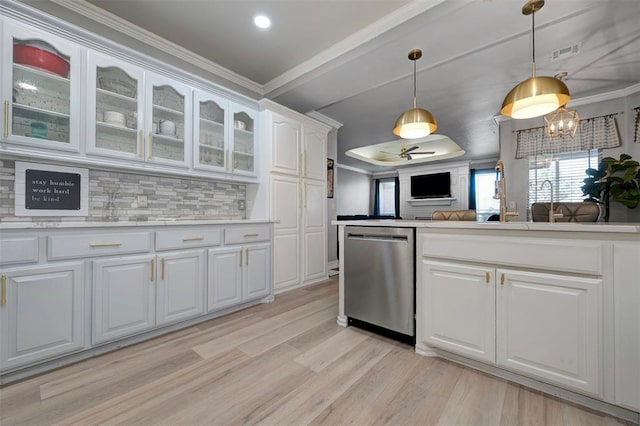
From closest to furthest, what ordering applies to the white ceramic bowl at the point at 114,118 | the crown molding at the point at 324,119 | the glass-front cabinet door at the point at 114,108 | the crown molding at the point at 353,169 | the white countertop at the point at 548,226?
the white countertop at the point at 548,226
the glass-front cabinet door at the point at 114,108
the white ceramic bowl at the point at 114,118
the crown molding at the point at 324,119
the crown molding at the point at 353,169

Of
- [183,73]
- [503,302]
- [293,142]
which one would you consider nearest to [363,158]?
[293,142]

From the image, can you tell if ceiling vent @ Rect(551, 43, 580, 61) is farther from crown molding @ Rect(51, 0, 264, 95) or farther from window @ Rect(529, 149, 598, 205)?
crown molding @ Rect(51, 0, 264, 95)

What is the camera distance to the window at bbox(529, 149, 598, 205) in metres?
4.09

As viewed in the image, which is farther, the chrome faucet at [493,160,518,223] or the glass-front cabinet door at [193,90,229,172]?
the glass-front cabinet door at [193,90,229,172]

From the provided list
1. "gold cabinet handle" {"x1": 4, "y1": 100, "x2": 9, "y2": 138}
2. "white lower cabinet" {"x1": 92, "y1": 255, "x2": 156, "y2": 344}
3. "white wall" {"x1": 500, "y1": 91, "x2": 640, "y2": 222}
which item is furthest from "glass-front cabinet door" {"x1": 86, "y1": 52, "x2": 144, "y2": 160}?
"white wall" {"x1": 500, "y1": 91, "x2": 640, "y2": 222}

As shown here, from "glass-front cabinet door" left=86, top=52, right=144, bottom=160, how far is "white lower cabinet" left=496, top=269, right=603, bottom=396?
2.93 metres

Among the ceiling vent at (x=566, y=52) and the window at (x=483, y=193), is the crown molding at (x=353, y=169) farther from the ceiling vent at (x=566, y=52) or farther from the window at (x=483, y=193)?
the ceiling vent at (x=566, y=52)

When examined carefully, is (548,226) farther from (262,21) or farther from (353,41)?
(262,21)

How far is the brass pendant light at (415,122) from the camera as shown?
2363 millimetres

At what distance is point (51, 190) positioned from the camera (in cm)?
197

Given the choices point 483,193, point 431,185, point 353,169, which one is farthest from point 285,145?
point 483,193

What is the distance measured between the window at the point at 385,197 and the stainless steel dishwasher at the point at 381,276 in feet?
27.8

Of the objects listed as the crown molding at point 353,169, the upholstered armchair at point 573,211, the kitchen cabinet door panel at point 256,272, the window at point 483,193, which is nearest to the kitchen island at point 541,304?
the upholstered armchair at point 573,211

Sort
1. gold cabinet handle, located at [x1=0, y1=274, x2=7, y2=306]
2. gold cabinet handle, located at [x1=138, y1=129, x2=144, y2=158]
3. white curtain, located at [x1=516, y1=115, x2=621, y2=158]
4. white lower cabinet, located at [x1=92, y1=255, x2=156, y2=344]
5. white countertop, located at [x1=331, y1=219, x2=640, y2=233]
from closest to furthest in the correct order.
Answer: white countertop, located at [x1=331, y1=219, x2=640, y2=233] < gold cabinet handle, located at [x1=0, y1=274, x2=7, y2=306] < white lower cabinet, located at [x1=92, y1=255, x2=156, y2=344] < gold cabinet handle, located at [x1=138, y1=129, x2=144, y2=158] < white curtain, located at [x1=516, y1=115, x2=621, y2=158]
